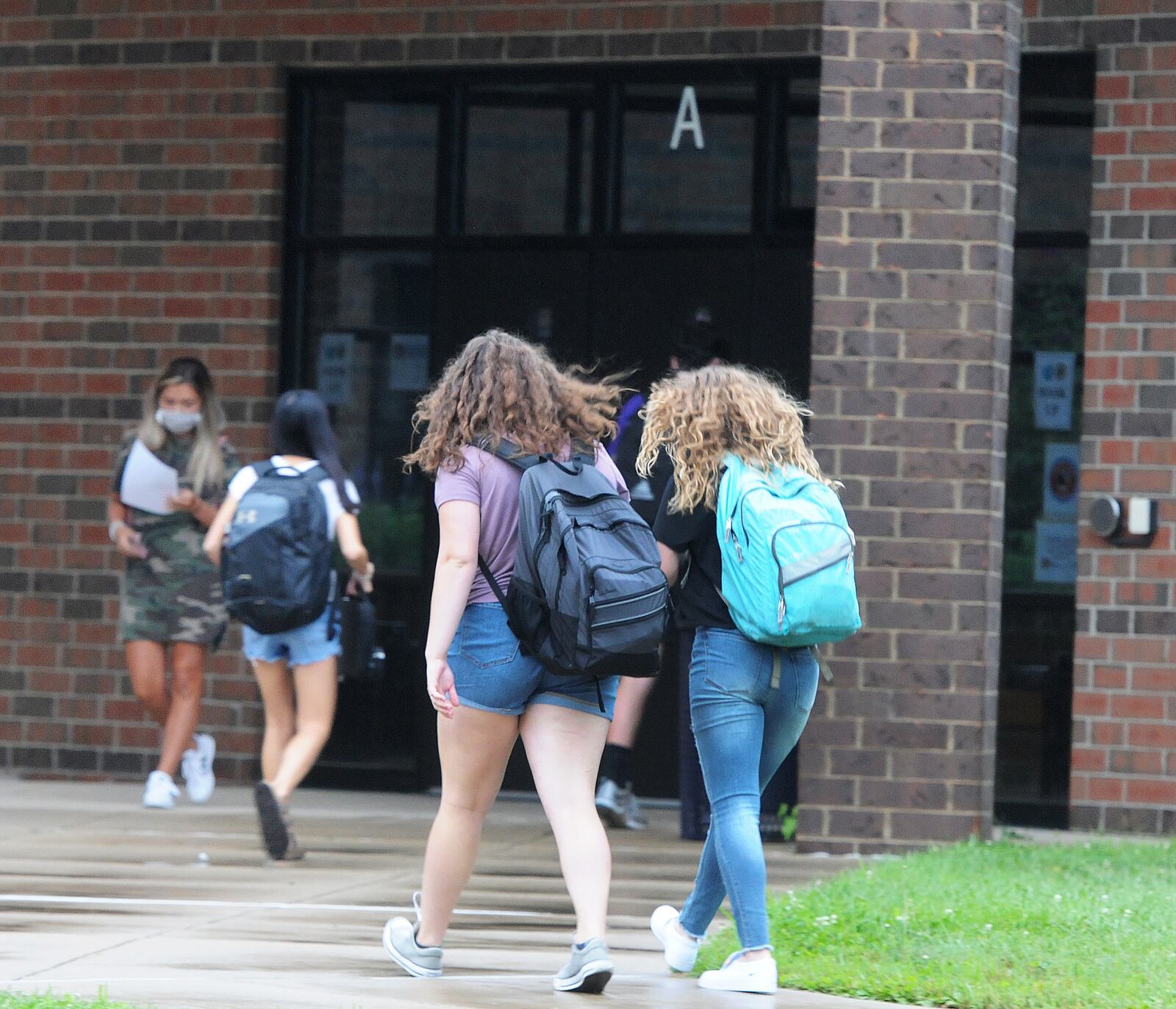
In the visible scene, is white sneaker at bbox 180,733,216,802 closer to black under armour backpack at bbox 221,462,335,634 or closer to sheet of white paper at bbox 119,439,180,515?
sheet of white paper at bbox 119,439,180,515

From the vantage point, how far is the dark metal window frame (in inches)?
412

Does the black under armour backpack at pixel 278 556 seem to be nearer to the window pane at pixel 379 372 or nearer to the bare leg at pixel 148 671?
the bare leg at pixel 148 671

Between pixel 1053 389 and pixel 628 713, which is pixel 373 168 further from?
pixel 1053 389

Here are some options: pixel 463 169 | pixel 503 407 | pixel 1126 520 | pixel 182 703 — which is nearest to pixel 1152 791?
pixel 1126 520

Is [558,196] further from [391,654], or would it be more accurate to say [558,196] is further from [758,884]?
[758,884]

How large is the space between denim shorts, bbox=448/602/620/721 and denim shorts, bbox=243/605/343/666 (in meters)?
2.62

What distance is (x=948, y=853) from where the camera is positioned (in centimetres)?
828

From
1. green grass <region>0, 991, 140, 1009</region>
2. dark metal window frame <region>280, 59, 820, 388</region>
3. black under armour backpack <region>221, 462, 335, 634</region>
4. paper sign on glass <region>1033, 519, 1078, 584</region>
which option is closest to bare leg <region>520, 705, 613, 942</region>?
green grass <region>0, 991, 140, 1009</region>

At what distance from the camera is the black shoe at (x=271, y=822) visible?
8.09m

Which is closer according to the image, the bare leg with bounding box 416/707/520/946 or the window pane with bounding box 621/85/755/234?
the bare leg with bounding box 416/707/520/946

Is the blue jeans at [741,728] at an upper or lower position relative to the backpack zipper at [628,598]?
lower

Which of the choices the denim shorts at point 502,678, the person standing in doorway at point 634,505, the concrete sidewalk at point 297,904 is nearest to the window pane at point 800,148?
the person standing in doorway at point 634,505

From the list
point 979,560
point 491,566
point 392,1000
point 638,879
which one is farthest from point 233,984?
point 979,560

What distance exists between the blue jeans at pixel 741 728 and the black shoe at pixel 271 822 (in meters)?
2.55
